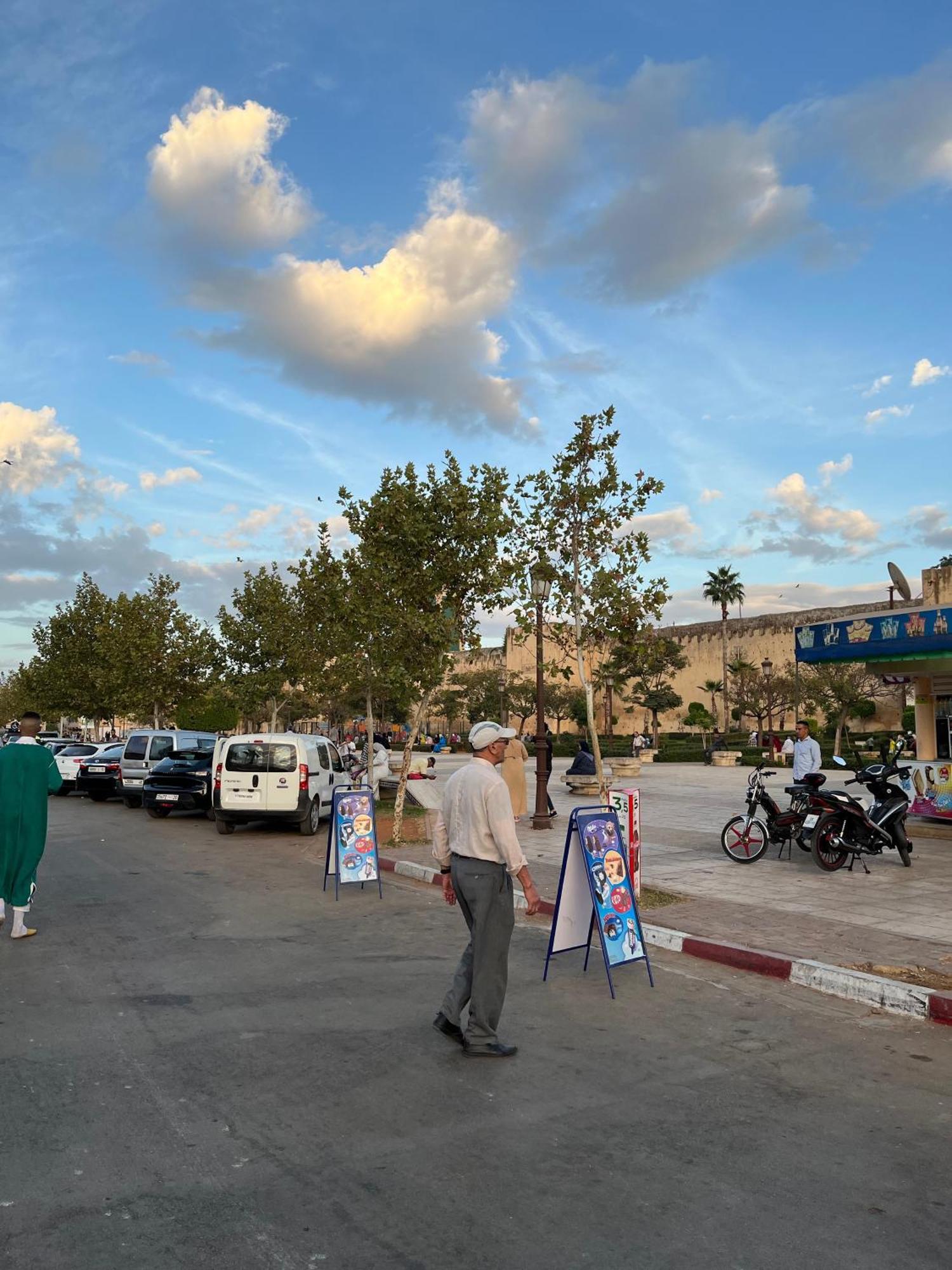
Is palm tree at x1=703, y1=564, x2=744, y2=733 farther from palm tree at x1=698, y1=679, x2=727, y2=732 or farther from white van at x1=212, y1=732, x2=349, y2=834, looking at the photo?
white van at x1=212, y1=732, x2=349, y2=834

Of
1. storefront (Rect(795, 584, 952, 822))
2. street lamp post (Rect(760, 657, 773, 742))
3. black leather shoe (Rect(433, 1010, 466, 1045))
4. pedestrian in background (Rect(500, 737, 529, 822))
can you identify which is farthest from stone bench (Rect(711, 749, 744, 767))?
black leather shoe (Rect(433, 1010, 466, 1045))

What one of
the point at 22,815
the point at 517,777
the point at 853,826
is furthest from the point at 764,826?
the point at 22,815

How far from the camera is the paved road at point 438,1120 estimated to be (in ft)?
11.6

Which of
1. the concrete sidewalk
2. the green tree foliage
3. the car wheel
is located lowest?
the concrete sidewalk

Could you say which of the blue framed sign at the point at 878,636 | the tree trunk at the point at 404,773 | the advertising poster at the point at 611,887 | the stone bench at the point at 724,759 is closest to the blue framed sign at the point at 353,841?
the tree trunk at the point at 404,773

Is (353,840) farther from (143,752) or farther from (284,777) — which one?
(143,752)

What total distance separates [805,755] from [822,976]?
274 inches

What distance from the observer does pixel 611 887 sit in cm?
721

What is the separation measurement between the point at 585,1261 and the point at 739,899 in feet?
24.3

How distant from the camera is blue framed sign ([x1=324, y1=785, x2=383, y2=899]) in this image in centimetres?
1123

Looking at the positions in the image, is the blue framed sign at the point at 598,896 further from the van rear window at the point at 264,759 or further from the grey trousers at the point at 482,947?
the van rear window at the point at 264,759

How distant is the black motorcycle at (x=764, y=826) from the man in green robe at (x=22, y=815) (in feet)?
27.5

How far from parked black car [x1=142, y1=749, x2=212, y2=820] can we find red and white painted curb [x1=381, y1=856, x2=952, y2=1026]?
13.2 meters

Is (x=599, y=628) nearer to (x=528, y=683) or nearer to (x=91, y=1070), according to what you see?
(x=91, y=1070)
